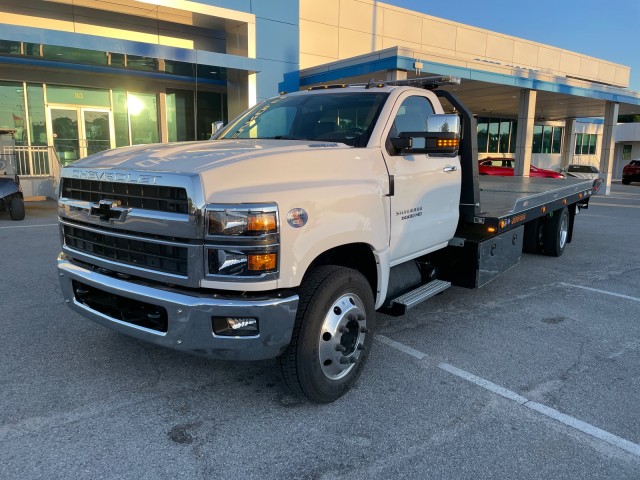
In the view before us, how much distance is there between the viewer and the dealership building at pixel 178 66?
15.2 m

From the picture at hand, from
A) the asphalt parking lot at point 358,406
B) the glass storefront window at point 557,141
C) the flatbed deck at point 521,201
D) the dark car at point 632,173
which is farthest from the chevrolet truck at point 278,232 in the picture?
the glass storefront window at point 557,141

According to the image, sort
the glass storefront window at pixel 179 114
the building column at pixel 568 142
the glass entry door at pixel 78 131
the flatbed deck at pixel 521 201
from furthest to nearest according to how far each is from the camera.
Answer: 1. the building column at pixel 568 142
2. the glass storefront window at pixel 179 114
3. the glass entry door at pixel 78 131
4. the flatbed deck at pixel 521 201

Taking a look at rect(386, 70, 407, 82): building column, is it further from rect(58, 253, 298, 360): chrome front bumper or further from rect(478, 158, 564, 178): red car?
rect(58, 253, 298, 360): chrome front bumper

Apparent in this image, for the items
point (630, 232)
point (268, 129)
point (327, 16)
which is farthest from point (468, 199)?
point (327, 16)

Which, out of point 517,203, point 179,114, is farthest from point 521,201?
point 179,114

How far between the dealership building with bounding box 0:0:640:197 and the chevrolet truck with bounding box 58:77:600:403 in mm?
9752

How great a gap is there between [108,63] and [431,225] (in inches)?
597

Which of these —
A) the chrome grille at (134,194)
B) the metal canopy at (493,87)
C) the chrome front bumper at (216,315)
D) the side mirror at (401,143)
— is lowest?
the chrome front bumper at (216,315)

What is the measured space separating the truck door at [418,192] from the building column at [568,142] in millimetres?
35642

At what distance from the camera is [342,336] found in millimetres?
3396

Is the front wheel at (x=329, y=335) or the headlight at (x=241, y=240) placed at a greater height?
the headlight at (x=241, y=240)

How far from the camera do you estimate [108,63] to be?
52.9 feet

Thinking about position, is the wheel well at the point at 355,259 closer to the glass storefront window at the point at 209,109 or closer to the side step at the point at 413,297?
the side step at the point at 413,297

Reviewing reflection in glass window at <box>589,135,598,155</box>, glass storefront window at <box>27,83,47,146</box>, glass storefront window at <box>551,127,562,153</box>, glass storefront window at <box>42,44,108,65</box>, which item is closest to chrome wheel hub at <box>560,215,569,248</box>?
glass storefront window at <box>42,44,108,65</box>
